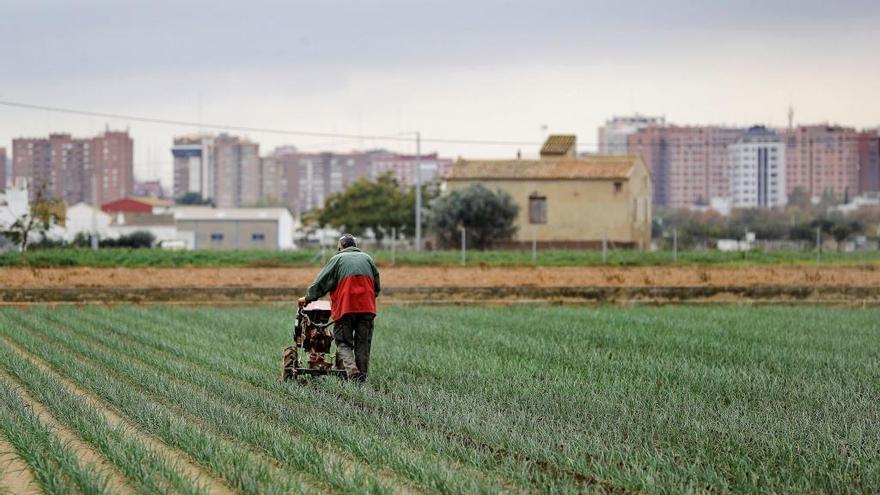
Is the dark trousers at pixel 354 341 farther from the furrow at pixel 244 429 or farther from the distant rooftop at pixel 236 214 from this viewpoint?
the distant rooftop at pixel 236 214

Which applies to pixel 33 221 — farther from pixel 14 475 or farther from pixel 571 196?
pixel 14 475

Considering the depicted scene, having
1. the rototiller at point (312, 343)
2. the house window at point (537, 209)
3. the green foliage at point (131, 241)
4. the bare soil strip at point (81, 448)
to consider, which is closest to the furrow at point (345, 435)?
the rototiller at point (312, 343)

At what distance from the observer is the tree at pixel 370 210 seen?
90000mm

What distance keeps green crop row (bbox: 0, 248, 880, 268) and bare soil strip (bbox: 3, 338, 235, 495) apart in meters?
30.8

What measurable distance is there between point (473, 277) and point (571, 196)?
30.3 metres

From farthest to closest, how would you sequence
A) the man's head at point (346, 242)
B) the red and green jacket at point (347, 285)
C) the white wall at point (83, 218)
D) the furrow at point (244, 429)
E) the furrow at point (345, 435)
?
the white wall at point (83, 218), the man's head at point (346, 242), the red and green jacket at point (347, 285), the furrow at point (244, 429), the furrow at point (345, 435)

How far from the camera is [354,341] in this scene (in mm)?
15570

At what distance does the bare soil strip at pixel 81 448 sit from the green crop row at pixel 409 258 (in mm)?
32330

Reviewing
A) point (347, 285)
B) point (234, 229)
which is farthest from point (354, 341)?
point (234, 229)

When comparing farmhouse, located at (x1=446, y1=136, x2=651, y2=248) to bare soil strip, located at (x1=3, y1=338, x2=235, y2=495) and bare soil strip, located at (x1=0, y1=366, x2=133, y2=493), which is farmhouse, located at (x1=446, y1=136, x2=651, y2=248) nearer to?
bare soil strip, located at (x1=3, y1=338, x2=235, y2=495)

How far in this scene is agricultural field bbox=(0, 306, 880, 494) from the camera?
9578 mm

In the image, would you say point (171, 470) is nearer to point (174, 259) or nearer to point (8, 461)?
point (8, 461)

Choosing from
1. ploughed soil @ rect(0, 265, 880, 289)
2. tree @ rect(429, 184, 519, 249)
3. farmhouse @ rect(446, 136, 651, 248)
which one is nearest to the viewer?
ploughed soil @ rect(0, 265, 880, 289)

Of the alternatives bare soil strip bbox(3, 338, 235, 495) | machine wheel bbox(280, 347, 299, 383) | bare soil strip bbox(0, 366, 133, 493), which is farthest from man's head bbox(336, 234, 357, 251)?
bare soil strip bbox(0, 366, 133, 493)
